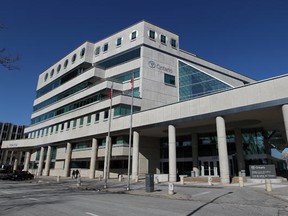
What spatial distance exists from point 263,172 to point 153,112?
16.4 meters

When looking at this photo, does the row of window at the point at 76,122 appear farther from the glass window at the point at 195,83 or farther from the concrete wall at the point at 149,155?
the glass window at the point at 195,83

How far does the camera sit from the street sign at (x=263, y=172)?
20.4 metres

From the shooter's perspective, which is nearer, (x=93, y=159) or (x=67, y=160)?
(x=93, y=159)

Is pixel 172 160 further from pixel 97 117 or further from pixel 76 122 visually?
pixel 76 122

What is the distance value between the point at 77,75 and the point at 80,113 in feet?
31.5

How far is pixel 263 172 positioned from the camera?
20844 millimetres

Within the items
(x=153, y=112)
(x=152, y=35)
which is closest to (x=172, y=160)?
(x=153, y=112)

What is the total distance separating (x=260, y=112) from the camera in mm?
25453

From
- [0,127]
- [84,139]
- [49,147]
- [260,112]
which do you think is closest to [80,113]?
[84,139]

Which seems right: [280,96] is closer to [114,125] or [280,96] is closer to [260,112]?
[260,112]

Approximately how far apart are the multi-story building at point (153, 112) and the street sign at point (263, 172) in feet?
13.6

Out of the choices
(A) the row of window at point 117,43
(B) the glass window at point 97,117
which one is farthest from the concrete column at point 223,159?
(A) the row of window at point 117,43

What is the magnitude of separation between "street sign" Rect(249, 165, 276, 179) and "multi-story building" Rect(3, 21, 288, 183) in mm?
4157

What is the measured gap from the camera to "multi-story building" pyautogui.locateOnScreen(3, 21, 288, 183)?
88.1 ft
